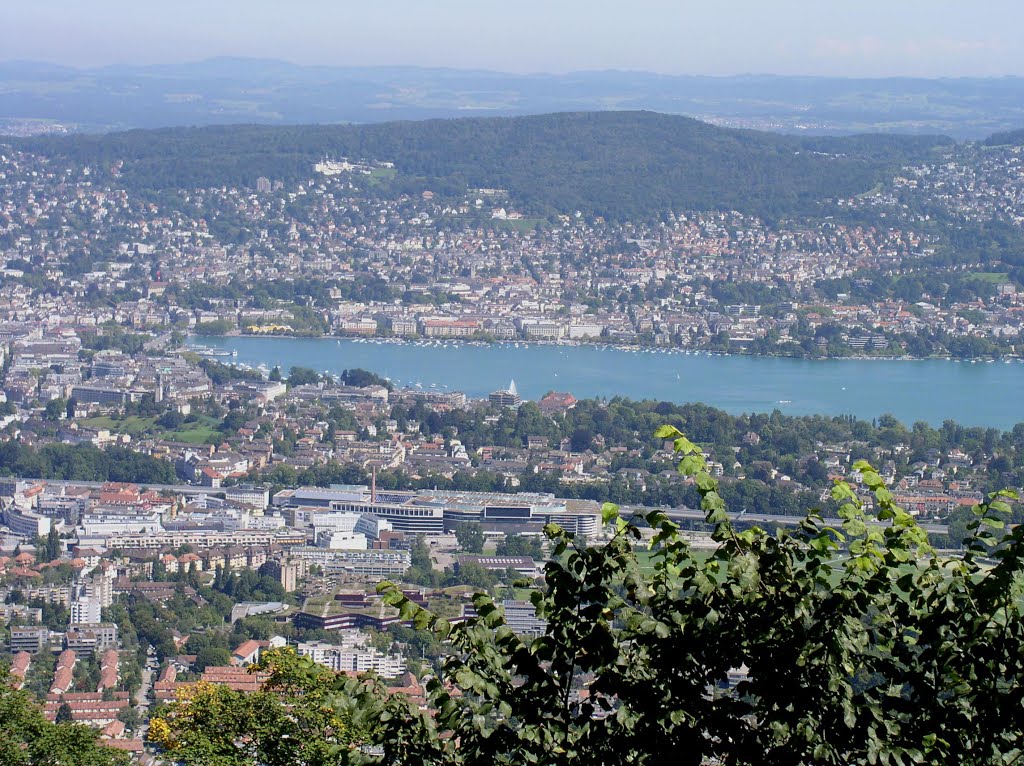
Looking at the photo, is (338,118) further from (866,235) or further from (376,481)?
(376,481)

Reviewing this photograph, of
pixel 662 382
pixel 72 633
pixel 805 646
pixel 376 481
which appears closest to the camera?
pixel 805 646

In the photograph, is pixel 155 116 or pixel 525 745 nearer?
pixel 525 745

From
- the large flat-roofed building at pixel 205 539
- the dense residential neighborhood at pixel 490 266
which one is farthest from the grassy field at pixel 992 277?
the large flat-roofed building at pixel 205 539

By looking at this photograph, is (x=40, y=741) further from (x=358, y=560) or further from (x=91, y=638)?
(x=358, y=560)

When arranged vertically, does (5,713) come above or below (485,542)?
above

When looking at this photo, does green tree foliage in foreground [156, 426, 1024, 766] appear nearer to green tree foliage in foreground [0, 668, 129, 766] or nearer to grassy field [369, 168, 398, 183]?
green tree foliage in foreground [0, 668, 129, 766]

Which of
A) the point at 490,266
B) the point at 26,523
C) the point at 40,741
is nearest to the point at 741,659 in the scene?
the point at 40,741

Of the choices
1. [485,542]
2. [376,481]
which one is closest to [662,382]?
[376,481]

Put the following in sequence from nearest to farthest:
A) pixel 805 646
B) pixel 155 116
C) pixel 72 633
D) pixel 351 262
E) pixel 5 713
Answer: pixel 805 646
pixel 5 713
pixel 72 633
pixel 351 262
pixel 155 116
